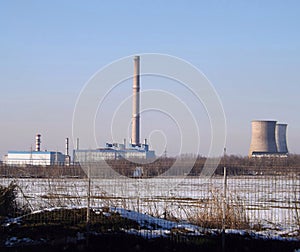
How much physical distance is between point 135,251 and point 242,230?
2693 millimetres


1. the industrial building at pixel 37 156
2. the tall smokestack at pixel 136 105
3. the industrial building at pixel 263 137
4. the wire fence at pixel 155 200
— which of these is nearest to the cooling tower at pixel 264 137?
the industrial building at pixel 263 137

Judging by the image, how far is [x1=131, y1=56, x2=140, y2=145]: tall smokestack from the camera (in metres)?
59.3

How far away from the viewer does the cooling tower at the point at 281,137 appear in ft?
214

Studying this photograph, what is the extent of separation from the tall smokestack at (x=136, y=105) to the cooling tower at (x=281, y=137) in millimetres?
18988

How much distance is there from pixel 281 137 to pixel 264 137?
7686 millimetres

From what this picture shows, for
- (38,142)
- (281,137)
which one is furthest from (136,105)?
(281,137)

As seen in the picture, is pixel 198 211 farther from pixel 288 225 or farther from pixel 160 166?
pixel 288 225

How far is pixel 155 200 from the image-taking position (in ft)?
42.7

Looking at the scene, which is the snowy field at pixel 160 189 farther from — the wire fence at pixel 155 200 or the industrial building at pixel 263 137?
the industrial building at pixel 263 137

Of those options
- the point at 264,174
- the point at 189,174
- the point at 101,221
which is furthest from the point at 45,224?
the point at 264,174

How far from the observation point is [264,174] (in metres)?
10.4

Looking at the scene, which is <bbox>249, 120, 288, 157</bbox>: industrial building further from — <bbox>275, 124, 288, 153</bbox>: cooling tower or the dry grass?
the dry grass

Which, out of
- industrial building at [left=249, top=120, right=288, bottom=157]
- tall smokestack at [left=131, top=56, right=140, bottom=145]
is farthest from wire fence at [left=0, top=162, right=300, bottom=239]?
industrial building at [left=249, top=120, right=288, bottom=157]

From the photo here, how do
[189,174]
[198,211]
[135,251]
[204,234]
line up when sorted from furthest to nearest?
[189,174]
[198,211]
[204,234]
[135,251]
